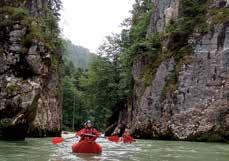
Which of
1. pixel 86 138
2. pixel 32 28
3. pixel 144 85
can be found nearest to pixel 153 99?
pixel 144 85


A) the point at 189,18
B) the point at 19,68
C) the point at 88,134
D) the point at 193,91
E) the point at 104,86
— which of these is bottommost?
the point at 88,134

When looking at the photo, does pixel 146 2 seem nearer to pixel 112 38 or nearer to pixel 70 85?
pixel 112 38

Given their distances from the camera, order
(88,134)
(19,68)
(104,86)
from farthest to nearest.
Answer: (104,86)
(19,68)
(88,134)

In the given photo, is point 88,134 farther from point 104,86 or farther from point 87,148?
point 104,86

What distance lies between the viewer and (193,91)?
34.2 metres

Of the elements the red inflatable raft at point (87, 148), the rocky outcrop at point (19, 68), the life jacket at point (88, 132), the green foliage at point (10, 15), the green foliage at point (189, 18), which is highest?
the green foliage at point (189, 18)

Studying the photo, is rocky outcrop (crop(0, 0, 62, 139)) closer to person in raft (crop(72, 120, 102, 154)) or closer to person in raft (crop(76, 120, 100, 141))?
person in raft (crop(76, 120, 100, 141))

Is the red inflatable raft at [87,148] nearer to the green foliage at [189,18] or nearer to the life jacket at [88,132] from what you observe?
the life jacket at [88,132]

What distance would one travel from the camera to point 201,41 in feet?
117

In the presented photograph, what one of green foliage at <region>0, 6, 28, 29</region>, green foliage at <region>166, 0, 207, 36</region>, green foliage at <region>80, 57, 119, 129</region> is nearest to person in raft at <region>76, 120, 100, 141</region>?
green foliage at <region>0, 6, 28, 29</region>

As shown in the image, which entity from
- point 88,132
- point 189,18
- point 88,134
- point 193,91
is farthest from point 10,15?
point 189,18

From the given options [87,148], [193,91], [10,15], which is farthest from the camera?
[193,91]

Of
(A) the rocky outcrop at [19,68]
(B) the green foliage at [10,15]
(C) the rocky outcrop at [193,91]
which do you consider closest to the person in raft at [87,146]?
(A) the rocky outcrop at [19,68]

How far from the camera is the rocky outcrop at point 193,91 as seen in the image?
32625 millimetres
